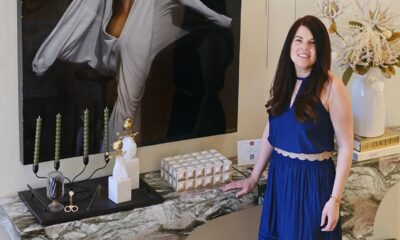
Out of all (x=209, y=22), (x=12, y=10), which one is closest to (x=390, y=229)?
(x=209, y=22)

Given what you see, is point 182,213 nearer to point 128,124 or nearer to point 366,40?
point 128,124

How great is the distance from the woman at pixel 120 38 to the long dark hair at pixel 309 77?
0.39 meters

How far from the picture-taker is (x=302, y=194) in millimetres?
2344

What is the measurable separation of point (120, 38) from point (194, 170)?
578 mm

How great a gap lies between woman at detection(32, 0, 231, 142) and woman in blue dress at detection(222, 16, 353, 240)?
443 millimetres

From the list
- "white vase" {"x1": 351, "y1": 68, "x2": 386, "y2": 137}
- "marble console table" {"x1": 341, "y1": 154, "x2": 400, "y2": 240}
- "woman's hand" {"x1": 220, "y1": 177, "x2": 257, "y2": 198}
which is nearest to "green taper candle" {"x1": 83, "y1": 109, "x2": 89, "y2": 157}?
"woman's hand" {"x1": 220, "y1": 177, "x2": 257, "y2": 198}

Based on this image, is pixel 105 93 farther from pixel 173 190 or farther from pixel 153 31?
pixel 173 190

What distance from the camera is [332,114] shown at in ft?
7.38

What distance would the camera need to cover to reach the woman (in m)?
2.19

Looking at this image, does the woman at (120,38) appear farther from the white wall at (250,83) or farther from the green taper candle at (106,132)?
the white wall at (250,83)

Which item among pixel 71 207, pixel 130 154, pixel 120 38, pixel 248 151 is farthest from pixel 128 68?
pixel 248 151

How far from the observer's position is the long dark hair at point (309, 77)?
224cm

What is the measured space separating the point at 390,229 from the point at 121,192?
5.80ft

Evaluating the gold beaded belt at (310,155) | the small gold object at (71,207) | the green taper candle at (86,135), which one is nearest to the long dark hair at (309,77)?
the gold beaded belt at (310,155)
